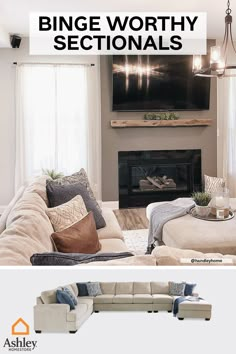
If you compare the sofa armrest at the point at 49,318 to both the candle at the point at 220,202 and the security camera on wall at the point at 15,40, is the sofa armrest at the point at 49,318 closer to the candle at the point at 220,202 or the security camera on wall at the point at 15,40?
the candle at the point at 220,202

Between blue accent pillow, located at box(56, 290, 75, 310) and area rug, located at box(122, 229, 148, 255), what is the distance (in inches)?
130

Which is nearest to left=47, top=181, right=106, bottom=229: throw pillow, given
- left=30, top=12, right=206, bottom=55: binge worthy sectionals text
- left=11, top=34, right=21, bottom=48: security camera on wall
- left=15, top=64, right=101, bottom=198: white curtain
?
left=30, top=12, right=206, bottom=55: binge worthy sectionals text

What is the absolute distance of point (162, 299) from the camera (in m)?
0.66

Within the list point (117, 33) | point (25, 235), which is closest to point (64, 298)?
point (25, 235)

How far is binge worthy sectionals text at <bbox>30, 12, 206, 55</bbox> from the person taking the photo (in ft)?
15.8

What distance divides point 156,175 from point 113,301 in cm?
571

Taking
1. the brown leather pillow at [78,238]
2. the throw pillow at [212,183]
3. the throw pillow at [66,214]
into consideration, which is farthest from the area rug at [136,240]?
the throw pillow at [212,183]

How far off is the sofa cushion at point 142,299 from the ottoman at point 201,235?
2.34 m

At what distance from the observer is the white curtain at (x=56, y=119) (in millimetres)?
5855

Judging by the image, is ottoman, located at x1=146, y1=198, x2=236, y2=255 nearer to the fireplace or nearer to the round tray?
the round tray

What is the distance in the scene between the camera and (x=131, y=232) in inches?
187

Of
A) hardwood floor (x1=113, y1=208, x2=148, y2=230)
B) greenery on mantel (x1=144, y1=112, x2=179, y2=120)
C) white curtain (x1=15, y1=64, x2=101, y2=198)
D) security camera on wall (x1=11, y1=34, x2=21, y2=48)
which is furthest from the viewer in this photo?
greenery on mantel (x1=144, y1=112, x2=179, y2=120)

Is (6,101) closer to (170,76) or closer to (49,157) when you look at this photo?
(49,157)

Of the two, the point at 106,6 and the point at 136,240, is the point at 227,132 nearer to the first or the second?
the point at 136,240
